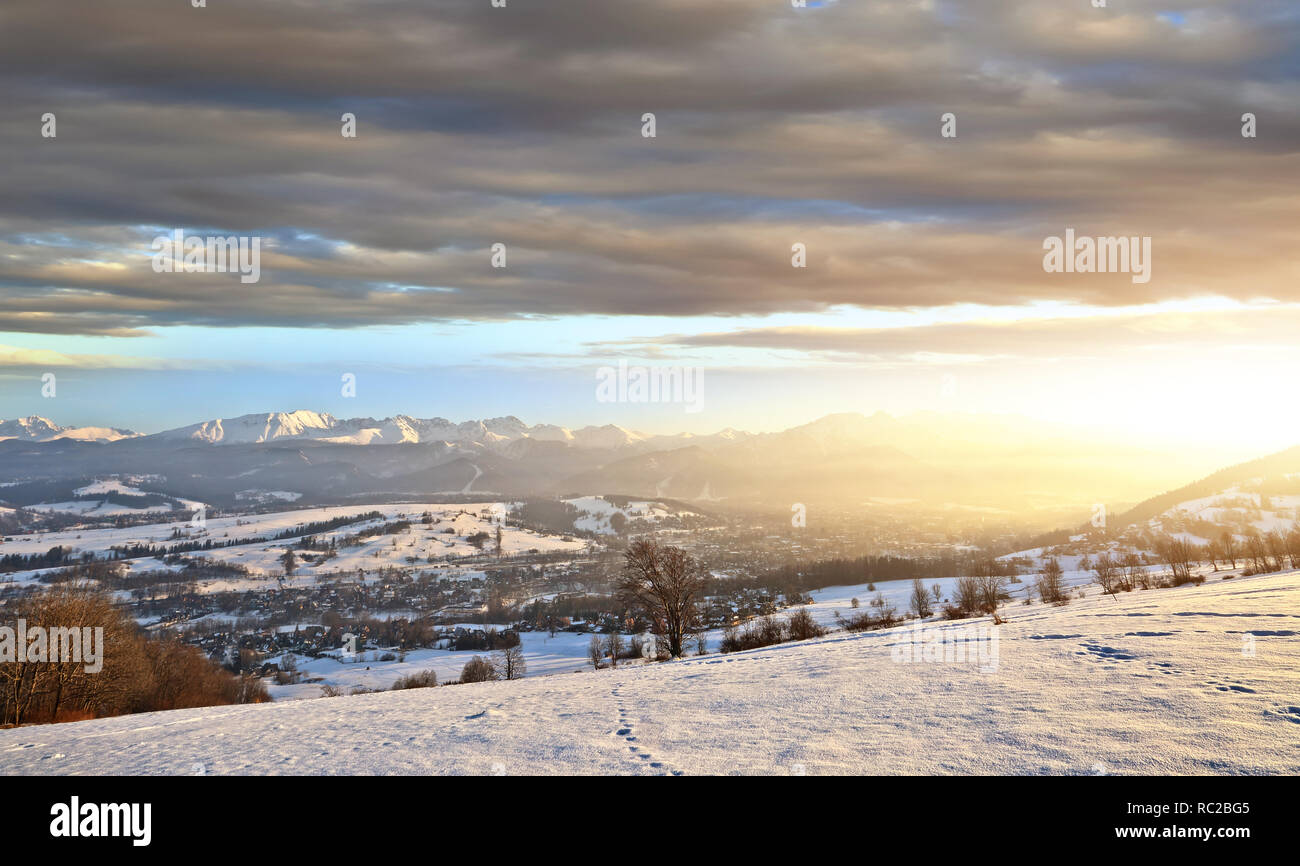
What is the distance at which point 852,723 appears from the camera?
368 inches

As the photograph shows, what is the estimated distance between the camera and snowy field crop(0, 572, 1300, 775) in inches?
290

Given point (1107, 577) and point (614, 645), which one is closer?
point (1107, 577)

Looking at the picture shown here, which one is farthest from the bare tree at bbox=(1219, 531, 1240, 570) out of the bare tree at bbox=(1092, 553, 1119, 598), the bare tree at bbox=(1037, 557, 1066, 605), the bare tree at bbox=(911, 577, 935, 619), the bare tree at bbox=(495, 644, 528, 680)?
the bare tree at bbox=(495, 644, 528, 680)

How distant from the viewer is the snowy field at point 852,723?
737 centimetres

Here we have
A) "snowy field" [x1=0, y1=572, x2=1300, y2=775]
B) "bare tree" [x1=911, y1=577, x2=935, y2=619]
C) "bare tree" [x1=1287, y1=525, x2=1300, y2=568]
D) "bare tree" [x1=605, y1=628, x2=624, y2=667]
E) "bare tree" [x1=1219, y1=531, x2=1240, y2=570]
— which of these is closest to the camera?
"snowy field" [x1=0, y1=572, x2=1300, y2=775]

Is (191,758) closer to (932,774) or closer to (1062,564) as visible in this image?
(932,774)

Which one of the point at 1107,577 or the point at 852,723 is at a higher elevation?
the point at 852,723

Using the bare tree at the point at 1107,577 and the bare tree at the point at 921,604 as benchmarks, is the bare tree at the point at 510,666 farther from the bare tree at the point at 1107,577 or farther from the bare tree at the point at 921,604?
the bare tree at the point at 1107,577

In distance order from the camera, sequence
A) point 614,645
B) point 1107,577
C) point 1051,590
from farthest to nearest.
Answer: point 614,645 < point 1107,577 < point 1051,590

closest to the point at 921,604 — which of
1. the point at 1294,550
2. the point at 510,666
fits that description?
the point at 1294,550

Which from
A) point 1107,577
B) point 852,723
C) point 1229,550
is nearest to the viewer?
point 852,723

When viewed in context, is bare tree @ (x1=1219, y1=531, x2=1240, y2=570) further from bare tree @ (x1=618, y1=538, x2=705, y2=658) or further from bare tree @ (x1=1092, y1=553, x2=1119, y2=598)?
bare tree @ (x1=618, y1=538, x2=705, y2=658)

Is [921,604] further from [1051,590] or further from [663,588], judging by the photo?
[663,588]
